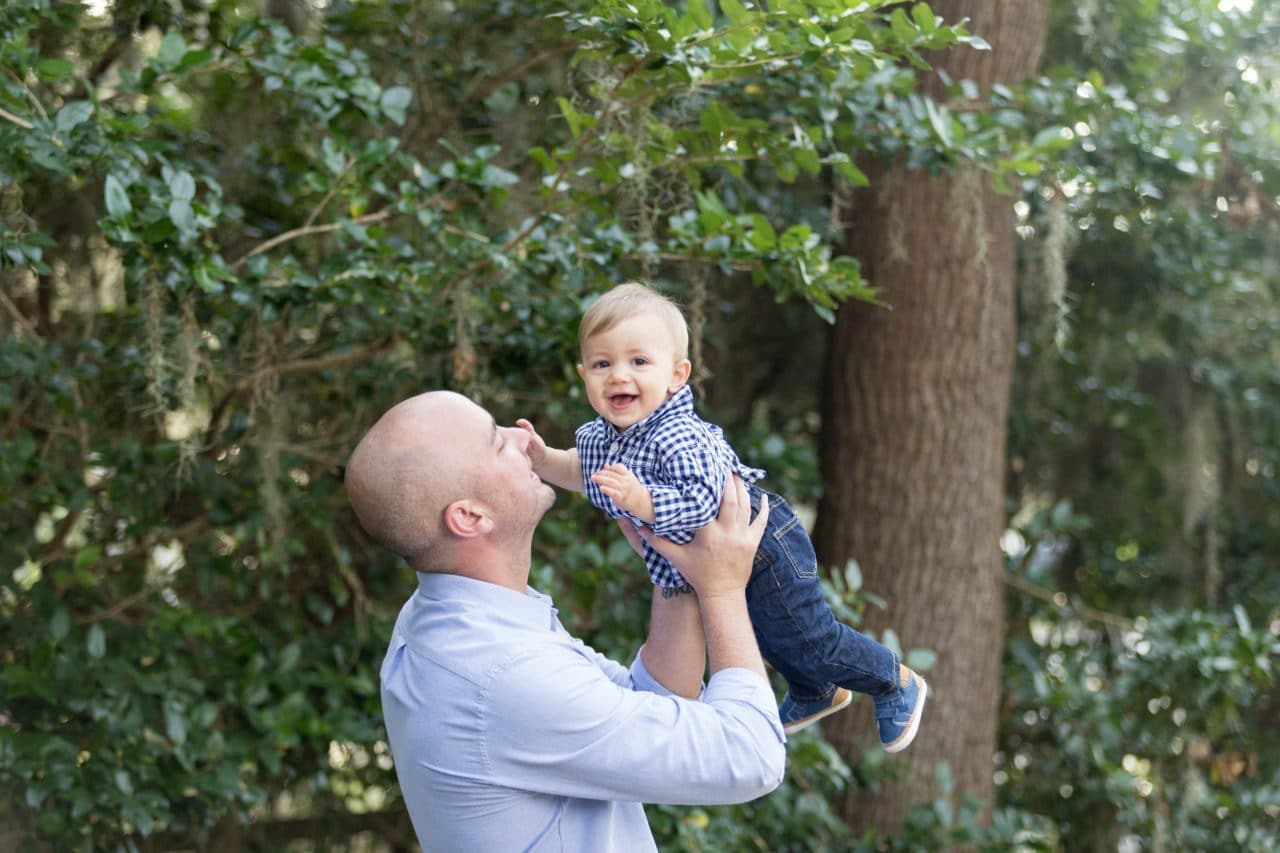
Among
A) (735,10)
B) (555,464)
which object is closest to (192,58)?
(735,10)

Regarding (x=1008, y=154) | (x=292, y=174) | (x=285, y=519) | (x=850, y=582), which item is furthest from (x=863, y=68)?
(x=285, y=519)

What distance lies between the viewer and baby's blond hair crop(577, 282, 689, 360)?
187 centimetres

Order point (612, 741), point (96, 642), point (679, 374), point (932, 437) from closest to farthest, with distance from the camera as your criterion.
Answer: point (612, 741) < point (679, 374) < point (96, 642) < point (932, 437)

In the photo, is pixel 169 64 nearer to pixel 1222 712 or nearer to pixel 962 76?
pixel 962 76

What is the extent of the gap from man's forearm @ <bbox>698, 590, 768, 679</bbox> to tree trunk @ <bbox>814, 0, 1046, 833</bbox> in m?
2.31

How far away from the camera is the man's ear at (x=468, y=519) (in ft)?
5.81

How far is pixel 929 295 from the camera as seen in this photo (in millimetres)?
4035

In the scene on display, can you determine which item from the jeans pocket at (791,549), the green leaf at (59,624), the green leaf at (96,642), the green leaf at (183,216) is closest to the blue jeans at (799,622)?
the jeans pocket at (791,549)

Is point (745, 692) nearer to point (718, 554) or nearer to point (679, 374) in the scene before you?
point (718, 554)

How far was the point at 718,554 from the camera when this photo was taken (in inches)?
71.4

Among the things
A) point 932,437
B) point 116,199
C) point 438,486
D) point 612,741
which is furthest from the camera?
point 932,437

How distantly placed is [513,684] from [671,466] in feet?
1.27

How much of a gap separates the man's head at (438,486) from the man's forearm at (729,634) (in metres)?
0.30

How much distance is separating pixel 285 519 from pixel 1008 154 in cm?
219
